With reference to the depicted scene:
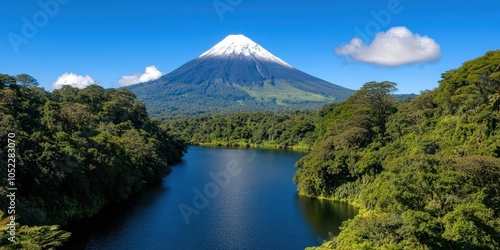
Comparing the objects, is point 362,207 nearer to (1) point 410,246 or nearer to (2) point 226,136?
(1) point 410,246

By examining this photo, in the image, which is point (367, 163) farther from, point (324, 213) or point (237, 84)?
point (237, 84)

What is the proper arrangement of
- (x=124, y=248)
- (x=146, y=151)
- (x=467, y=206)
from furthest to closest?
(x=146, y=151) → (x=124, y=248) → (x=467, y=206)

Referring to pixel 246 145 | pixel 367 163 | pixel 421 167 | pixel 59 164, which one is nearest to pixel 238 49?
pixel 246 145

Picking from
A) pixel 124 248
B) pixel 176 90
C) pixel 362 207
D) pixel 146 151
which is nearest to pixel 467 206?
pixel 362 207

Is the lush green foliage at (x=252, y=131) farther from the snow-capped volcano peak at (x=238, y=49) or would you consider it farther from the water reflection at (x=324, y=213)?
the snow-capped volcano peak at (x=238, y=49)

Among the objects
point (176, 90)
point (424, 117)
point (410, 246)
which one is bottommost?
point (410, 246)

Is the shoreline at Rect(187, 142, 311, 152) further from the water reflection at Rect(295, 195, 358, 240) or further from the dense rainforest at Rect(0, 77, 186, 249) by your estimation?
the water reflection at Rect(295, 195, 358, 240)

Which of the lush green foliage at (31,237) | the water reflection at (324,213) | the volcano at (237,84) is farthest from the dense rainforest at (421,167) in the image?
the volcano at (237,84)
